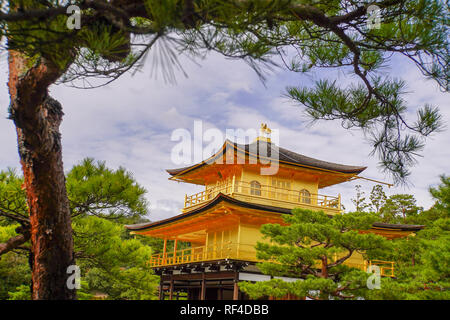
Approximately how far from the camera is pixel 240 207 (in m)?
9.64

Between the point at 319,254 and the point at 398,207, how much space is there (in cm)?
1800

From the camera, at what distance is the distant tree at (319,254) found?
5.68 meters

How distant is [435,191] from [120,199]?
33.9 ft

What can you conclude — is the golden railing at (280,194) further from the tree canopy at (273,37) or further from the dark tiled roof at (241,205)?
the tree canopy at (273,37)

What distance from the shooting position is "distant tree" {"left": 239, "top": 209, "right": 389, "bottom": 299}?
18.6ft

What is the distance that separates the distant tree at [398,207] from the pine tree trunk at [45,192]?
2129 centimetres

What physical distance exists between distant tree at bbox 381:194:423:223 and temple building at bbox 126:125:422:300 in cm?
1044

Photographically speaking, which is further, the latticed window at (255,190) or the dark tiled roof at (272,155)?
the latticed window at (255,190)

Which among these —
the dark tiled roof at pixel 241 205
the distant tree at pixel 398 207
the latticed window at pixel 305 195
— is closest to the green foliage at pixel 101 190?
the dark tiled roof at pixel 241 205

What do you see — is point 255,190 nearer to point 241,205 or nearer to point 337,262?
point 241,205

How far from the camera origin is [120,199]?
5824 mm

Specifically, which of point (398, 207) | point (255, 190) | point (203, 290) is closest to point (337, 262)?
point (203, 290)
